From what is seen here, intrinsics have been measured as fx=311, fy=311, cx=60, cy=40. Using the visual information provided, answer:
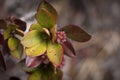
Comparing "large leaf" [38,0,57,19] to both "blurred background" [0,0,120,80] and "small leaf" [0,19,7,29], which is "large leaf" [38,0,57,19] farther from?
"blurred background" [0,0,120,80]

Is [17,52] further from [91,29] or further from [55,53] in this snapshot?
[91,29]

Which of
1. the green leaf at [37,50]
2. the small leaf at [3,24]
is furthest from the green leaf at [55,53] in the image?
the small leaf at [3,24]

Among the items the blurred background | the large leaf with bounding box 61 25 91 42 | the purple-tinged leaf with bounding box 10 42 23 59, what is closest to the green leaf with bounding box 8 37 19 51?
the purple-tinged leaf with bounding box 10 42 23 59

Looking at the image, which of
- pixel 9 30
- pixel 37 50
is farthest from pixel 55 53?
pixel 9 30

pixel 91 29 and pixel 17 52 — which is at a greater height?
pixel 17 52

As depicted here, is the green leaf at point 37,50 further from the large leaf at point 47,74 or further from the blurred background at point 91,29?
the blurred background at point 91,29

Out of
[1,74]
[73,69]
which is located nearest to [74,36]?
[1,74]
